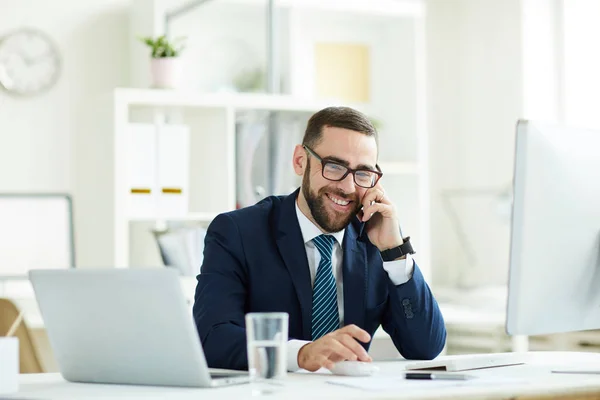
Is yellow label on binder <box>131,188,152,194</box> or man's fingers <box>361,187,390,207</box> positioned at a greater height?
man's fingers <box>361,187,390,207</box>

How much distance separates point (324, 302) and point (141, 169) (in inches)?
71.7

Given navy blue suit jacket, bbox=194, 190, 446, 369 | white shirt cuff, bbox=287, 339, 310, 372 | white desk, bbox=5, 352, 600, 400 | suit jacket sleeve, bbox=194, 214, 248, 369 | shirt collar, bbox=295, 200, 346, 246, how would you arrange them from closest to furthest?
white desk, bbox=5, 352, 600, 400 < white shirt cuff, bbox=287, 339, 310, 372 < suit jacket sleeve, bbox=194, 214, 248, 369 < navy blue suit jacket, bbox=194, 190, 446, 369 < shirt collar, bbox=295, 200, 346, 246

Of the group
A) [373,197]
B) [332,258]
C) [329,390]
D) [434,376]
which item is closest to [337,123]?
[373,197]

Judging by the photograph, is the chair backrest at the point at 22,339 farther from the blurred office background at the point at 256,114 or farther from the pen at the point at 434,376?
the pen at the point at 434,376

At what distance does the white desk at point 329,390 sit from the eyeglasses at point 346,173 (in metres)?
0.62

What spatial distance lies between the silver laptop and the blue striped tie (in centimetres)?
52

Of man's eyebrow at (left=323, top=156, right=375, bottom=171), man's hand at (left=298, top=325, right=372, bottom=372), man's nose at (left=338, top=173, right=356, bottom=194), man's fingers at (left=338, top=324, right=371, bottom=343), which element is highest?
man's eyebrow at (left=323, top=156, right=375, bottom=171)

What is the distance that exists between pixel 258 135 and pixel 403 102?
892 mm

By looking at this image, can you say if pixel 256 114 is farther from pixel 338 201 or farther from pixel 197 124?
pixel 338 201

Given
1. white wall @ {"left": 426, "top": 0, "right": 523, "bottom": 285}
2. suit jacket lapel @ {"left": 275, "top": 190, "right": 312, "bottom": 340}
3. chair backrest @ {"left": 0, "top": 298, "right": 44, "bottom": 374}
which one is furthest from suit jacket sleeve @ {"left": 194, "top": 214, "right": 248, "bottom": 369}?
white wall @ {"left": 426, "top": 0, "right": 523, "bottom": 285}

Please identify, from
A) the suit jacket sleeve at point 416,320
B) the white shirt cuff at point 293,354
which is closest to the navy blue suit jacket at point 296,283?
the suit jacket sleeve at point 416,320

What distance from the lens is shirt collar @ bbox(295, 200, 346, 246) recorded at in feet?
8.17

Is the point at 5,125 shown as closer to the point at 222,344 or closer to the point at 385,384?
the point at 222,344

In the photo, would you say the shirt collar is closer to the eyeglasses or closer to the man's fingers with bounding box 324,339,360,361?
the eyeglasses
